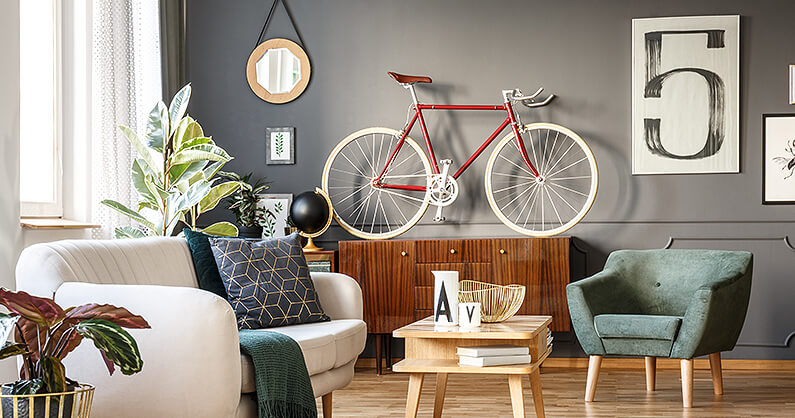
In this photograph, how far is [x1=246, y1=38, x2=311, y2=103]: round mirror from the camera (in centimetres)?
537

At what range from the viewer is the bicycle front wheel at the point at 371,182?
17.2 feet

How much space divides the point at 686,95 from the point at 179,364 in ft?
12.0

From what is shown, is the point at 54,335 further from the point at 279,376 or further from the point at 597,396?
the point at 597,396

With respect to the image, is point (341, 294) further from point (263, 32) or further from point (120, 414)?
point (263, 32)

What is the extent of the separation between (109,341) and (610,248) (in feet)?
11.9

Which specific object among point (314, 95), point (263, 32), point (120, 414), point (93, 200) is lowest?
point (120, 414)

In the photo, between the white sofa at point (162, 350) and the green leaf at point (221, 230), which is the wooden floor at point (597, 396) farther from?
the white sofa at point (162, 350)

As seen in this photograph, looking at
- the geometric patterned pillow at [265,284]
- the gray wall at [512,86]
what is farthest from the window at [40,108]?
the gray wall at [512,86]

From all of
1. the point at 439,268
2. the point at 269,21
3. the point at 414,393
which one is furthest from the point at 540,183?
the point at 414,393

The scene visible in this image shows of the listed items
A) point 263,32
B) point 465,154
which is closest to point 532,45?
point 465,154

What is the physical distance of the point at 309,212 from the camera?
488 cm

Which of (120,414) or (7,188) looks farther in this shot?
(7,188)

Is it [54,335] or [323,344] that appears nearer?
[54,335]

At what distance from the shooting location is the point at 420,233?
523 cm
